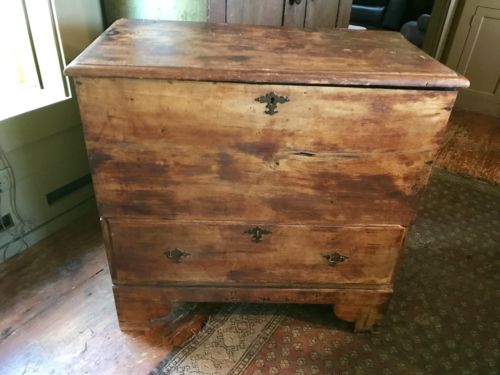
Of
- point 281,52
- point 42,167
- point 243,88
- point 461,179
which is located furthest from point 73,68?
point 461,179

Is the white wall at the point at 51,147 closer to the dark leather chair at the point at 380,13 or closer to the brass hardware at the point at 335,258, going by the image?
the brass hardware at the point at 335,258

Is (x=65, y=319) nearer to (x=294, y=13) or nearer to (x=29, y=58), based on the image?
(x=29, y=58)

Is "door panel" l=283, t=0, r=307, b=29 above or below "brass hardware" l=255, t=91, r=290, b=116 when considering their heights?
above

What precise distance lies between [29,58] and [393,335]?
5.20 ft

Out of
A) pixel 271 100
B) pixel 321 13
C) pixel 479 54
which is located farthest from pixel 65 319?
pixel 479 54

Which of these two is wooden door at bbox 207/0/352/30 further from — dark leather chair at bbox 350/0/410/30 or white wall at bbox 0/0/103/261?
dark leather chair at bbox 350/0/410/30

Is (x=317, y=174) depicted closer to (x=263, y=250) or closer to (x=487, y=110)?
(x=263, y=250)

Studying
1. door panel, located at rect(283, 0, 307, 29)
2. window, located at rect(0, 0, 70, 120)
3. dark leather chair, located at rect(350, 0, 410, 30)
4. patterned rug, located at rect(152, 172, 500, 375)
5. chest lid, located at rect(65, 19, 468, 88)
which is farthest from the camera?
dark leather chair, located at rect(350, 0, 410, 30)

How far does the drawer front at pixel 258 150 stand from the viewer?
2.88 feet

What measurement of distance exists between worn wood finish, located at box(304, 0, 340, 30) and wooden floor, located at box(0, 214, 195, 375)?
Answer: 1.28m

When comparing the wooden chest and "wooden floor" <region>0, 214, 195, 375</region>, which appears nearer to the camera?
the wooden chest

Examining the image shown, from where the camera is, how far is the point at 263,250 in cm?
112

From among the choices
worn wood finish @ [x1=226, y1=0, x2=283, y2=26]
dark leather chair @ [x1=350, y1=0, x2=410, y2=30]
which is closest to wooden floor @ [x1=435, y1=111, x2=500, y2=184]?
worn wood finish @ [x1=226, y1=0, x2=283, y2=26]

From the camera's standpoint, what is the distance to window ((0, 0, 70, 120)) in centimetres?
134
